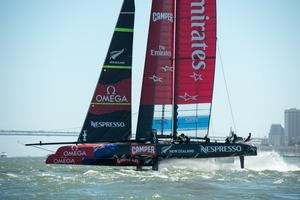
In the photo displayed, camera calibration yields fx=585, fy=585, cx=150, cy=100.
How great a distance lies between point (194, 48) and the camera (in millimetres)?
32250

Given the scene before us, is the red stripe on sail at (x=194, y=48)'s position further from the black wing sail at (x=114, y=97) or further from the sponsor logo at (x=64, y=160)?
the sponsor logo at (x=64, y=160)

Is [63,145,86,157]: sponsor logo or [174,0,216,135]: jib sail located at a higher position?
[174,0,216,135]: jib sail

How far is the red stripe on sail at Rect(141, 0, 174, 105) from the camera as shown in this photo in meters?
31.9

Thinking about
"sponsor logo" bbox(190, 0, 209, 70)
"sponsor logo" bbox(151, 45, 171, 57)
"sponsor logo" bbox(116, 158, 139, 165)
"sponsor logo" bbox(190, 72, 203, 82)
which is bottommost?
"sponsor logo" bbox(116, 158, 139, 165)

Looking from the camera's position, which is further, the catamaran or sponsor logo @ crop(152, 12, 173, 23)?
sponsor logo @ crop(152, 12, 173, 23)

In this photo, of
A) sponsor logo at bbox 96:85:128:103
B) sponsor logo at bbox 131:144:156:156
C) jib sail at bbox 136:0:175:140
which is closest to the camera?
sponsor logo at bbox 131:144:156:156

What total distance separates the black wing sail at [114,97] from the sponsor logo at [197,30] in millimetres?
3473

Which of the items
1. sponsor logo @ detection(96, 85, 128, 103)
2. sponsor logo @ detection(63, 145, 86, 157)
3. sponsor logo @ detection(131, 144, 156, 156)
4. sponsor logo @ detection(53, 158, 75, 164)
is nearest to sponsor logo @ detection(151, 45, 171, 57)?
sponsor logo @ detection(96, 85, 128, 103)

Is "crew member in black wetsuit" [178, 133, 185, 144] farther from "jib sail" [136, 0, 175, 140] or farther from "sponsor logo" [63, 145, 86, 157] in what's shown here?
"sponsor logo" [63, 145, 86, 157]

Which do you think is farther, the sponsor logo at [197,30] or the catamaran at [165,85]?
the sponsor logo at [197,30]

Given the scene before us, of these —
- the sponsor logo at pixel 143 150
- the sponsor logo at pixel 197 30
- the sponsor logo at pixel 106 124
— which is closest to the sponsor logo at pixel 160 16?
the sponsor logo at pixel 197 30

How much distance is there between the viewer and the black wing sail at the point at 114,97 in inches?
1222

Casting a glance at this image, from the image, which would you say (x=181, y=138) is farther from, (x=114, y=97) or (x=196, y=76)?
(x=114, y=97)

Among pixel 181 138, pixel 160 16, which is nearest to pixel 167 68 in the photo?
pixel 160 16
